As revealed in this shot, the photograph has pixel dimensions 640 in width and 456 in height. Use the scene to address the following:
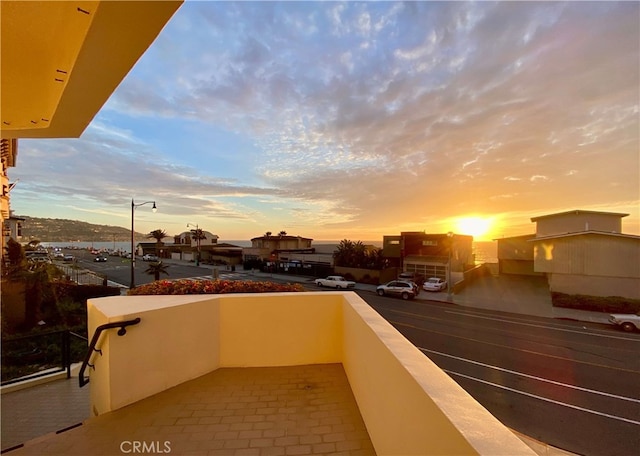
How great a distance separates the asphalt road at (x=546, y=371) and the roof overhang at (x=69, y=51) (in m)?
9.37

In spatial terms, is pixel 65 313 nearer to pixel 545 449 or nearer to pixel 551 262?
pixel 545 449

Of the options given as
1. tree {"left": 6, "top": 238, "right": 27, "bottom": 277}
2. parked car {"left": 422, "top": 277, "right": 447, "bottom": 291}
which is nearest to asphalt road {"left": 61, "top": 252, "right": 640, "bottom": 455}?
parked car {"left": 422, "top": 277, "right": 447, "bottom": 291}

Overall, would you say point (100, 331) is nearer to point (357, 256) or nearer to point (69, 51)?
point (69, 51)

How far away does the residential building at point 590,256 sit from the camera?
733 inches

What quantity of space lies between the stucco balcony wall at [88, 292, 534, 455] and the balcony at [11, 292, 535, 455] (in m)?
0.01

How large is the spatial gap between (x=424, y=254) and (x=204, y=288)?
92.7 feet

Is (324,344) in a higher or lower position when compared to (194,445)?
higher

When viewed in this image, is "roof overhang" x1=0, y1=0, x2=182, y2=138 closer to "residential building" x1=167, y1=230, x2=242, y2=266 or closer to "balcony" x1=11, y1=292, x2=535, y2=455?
"balcony" x1=11, y1=292, x2=535, y2=455

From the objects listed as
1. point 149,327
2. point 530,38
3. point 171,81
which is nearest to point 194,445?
point 149,327

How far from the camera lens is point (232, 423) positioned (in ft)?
10.4

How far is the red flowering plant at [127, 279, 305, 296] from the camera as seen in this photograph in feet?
16.7

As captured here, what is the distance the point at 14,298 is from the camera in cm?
1353

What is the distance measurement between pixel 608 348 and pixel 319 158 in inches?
657

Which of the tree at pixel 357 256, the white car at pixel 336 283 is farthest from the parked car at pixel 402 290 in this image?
the tree at pixel 357 256
